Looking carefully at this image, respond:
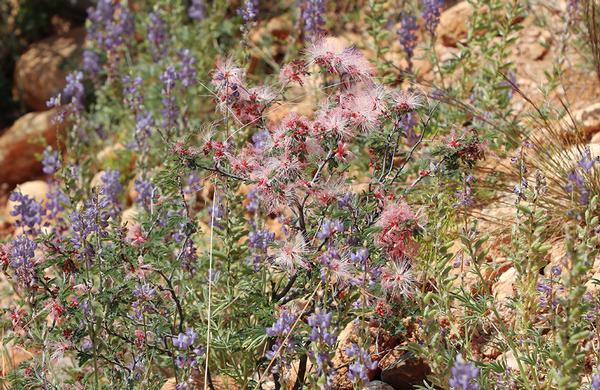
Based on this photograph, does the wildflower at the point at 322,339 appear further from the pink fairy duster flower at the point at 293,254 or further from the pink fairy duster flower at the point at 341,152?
the pink fairy duster flower at the point at 341,152

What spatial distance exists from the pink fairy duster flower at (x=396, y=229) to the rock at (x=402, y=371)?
539 millimetres

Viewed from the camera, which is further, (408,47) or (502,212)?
(408,47)

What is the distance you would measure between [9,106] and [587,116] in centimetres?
557

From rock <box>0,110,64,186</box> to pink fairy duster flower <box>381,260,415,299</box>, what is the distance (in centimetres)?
481

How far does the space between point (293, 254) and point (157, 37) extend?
11.9 ft

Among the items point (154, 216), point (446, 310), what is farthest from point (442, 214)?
point (154, 216)

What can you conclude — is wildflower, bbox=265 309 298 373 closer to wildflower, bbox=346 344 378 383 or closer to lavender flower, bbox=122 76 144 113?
wildflower, bbox=346 344 378 383

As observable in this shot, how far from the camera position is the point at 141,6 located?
7.39m

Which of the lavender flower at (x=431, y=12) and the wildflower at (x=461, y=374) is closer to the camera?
the wildflower at (x=461, y=374)

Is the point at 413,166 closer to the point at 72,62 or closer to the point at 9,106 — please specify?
the point at 72,62

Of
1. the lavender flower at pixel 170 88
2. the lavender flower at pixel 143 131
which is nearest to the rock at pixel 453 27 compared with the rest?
the lavender flower at pixel 170 88

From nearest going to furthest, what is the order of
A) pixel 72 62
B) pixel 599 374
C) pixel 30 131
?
pixel 599 374 < pixel 30 131 < pixel 72 62

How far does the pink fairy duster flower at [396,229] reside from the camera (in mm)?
2805

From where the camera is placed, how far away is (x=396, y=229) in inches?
111
